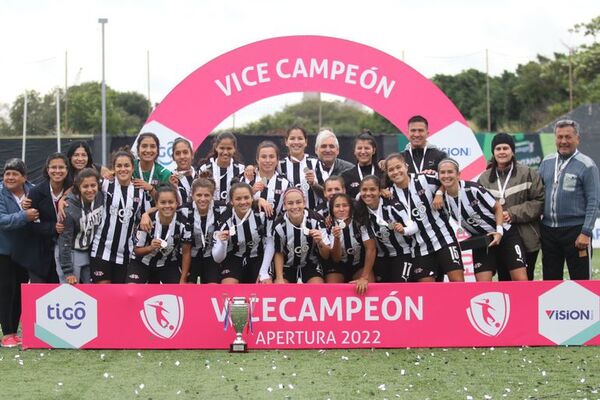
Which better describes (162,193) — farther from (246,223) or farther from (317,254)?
(317,254)

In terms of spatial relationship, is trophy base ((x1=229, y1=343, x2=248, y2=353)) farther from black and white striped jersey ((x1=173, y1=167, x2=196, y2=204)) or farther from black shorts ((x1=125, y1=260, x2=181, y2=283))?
black and white striped jersey ((x1=173, y1=167, x2=196, y2=204))

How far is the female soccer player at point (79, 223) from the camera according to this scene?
21.5ft

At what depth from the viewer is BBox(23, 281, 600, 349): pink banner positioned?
6.33m

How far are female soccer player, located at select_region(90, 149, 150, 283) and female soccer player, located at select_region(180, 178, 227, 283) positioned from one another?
0.42m

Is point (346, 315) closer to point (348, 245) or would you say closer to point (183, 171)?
point (348, 245)

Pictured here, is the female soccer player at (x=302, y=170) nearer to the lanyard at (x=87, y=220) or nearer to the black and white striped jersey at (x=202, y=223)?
the black and white striped jersey at (x=202, y=223)

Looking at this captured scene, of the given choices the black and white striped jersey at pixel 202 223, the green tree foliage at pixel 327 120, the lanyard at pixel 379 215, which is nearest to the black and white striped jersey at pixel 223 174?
the black and white striped jersey at pixel 202 223

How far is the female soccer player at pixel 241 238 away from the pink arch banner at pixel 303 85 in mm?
2249

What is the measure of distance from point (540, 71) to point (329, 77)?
27812mm

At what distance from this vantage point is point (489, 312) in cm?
637

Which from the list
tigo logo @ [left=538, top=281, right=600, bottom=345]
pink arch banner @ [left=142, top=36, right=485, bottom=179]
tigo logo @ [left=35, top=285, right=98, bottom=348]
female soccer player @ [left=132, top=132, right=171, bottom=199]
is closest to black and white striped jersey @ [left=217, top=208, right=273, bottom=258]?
female soccer player @ [left=132, top=132, right=171, bottom=199]

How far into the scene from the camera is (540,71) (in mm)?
34719

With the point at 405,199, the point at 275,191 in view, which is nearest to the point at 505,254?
the point at 405,199

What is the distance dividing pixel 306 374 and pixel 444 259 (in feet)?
5.56
